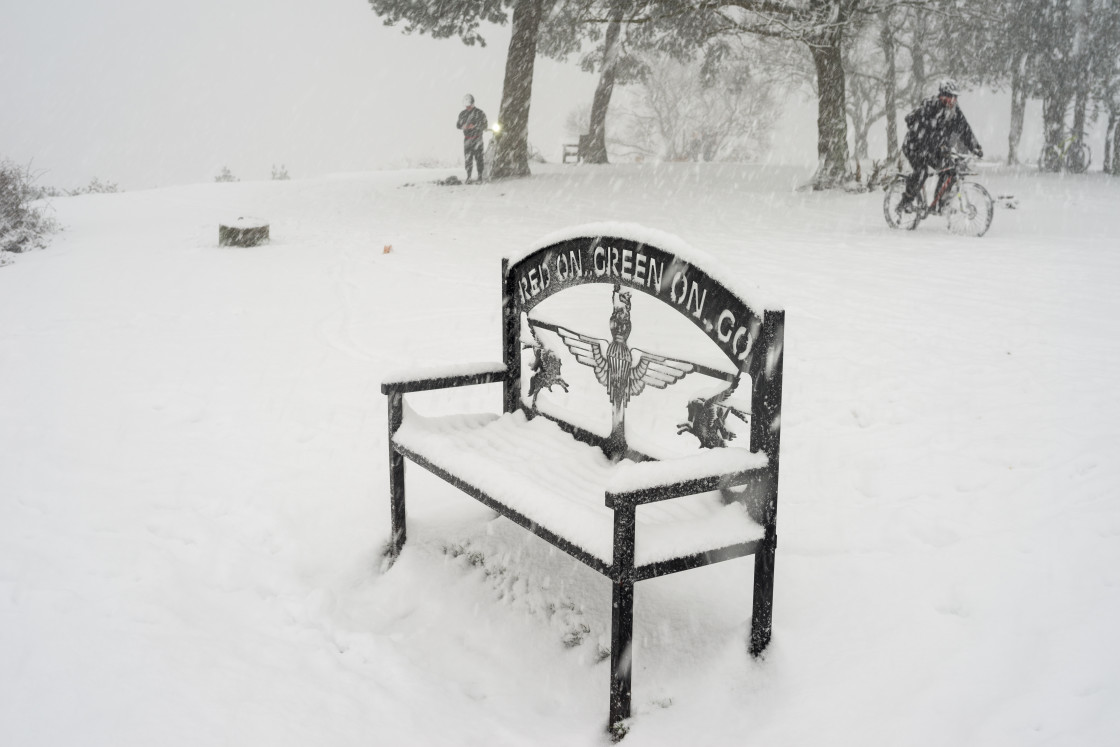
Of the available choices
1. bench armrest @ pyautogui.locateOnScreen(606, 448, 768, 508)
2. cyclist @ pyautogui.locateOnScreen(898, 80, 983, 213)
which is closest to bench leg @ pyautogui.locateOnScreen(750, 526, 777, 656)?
bench armrest @ pyautogui.locateOnScreen(606, 448, 768, 508)

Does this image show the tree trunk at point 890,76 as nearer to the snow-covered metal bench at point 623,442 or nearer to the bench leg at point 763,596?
the snow-covered metal bench at point 623,442

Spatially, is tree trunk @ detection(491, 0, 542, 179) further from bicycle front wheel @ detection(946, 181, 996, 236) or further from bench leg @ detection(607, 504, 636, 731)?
bench leg @ detection(607, 504, 636, 731)

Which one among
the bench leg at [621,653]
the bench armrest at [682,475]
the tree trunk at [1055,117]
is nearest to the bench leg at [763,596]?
the bench armrest at [682,475]

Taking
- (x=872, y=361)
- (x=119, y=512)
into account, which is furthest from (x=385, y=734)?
(x=872, y=361)

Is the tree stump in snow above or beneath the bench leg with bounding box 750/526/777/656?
above

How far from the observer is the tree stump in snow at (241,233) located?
12109 millimetres

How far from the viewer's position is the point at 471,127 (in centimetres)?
1978

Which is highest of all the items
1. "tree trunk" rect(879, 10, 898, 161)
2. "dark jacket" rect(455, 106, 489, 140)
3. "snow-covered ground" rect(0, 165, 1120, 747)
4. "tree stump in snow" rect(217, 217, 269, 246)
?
"tree trunk" rect(879, 10, 898, 161)

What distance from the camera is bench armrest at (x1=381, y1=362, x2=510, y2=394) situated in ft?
13.7

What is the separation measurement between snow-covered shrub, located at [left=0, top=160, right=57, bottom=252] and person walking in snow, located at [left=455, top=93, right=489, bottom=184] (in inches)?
334

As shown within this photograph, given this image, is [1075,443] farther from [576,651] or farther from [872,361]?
[576,651]

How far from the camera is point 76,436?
544 cm

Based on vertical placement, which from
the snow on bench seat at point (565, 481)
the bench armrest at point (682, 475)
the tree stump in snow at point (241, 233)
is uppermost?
the tree stump in snow at point (241, 233)

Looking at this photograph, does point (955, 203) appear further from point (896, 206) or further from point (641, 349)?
point (641, 349)
